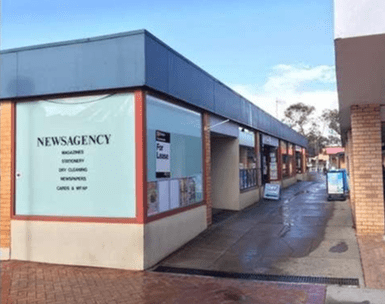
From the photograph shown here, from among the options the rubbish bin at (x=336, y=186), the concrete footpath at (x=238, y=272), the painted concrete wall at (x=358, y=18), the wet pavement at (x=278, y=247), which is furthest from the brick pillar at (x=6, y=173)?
the rubbish bin at (x=336, y=186)

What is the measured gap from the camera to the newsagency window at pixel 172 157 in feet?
26.5

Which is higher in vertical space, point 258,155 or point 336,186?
point 258,155

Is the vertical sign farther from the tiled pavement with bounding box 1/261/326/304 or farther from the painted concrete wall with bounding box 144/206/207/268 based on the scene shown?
the tiled pavement with bounding box 1/261/326/304

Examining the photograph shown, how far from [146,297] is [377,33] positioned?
15.1 ft

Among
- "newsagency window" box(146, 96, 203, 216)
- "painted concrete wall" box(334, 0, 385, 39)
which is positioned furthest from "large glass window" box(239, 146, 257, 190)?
"painted concrete wall" box(334, 0, 385, 39)

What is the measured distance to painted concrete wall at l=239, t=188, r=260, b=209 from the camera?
15.0 metres

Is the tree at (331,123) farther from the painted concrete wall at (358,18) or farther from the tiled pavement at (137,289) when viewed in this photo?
the painted concrete wall at (358,18)

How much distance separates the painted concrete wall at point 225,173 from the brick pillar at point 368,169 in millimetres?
5301

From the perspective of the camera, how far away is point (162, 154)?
8516 millimetres

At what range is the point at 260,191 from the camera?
60.7 ft

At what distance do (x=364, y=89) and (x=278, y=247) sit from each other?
3734 mm

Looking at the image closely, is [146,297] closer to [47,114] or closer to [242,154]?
[47,114]

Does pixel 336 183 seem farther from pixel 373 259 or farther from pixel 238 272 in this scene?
pixel 238 272

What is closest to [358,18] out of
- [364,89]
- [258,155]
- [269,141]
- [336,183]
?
[364,89]
